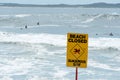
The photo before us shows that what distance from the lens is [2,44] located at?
2245cm

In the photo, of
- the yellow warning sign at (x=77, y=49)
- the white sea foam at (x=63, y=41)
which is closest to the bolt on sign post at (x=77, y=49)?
the yellow warning sign at (x=77, y=49)

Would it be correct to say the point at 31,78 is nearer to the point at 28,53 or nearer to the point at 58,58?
the point at 58,58

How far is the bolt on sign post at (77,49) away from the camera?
738 centimetres

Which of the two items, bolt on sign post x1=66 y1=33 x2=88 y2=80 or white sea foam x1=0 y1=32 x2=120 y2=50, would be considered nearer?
bolt on sign post x1=66 y1=33 x2=88 y2=80

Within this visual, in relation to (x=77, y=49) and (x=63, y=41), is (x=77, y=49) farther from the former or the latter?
(x=63, y=41)

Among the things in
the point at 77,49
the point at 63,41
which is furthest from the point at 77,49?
the point at 63,41

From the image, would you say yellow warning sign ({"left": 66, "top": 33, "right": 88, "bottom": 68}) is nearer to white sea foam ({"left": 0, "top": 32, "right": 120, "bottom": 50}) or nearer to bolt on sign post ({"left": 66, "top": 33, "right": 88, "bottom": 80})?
bolt on sign post ({"left": 66, "top": 33, "right": 88, "bottom": 80})

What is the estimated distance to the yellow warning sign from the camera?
24.2 feet

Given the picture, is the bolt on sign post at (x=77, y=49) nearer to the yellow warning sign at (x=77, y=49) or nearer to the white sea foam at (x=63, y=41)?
the yellow warning sign at (x=77, y=49)

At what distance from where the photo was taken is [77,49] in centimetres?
745

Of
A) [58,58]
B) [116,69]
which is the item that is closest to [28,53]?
[58,58]

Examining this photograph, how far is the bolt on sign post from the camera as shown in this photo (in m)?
7.38

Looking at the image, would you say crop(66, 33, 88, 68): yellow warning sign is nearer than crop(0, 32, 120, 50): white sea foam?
Yes

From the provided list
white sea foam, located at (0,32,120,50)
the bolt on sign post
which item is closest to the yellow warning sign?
the bolt on sign post
